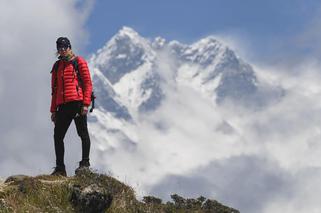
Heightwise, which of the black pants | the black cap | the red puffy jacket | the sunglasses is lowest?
the black pants

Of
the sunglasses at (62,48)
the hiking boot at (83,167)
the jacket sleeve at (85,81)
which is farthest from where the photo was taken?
the sunglasses at (62,48)

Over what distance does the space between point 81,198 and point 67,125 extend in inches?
122

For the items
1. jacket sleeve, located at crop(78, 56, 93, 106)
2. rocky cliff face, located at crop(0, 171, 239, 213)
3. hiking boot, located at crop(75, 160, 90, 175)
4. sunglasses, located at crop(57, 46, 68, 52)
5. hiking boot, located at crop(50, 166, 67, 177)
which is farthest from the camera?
hiking boot, located at crop(50, 166, 67, 177)

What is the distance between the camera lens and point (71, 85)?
15117mm

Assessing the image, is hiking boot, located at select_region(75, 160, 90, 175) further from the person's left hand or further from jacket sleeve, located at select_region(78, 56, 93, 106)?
jacket sleeve, located at select_region(78, 56, 93, 106)

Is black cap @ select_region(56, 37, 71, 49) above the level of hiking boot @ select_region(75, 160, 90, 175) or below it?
above

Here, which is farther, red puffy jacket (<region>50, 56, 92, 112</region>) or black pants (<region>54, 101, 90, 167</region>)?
black pants (<region>54, 101, 90, 167</region>)

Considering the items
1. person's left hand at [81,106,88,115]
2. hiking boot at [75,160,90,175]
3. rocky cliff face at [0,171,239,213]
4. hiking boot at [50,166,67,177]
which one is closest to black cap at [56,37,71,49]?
person's left hand at [81,106,88,115]

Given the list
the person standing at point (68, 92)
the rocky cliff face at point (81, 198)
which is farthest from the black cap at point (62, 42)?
the rocky cliff face at point (81, 198)

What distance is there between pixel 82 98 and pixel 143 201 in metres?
2.35

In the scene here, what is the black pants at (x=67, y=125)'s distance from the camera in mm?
15289

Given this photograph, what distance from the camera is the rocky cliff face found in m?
12.8

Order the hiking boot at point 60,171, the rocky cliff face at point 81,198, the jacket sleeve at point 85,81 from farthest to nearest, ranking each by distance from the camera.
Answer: the hiking boot at point 60,171
the jacket sleeve at point 85,81
the rocky cliff face at point 81,198

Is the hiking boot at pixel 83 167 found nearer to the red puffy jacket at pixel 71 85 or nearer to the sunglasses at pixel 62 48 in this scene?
the red puffy jacket at pixel 71 85
